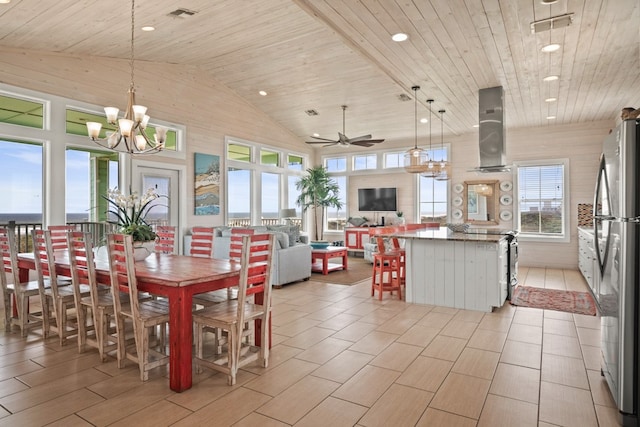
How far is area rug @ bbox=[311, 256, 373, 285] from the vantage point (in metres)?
6.81

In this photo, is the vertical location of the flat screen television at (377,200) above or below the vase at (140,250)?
above

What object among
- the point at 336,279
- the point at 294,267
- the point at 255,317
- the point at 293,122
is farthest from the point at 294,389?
the point at 293,122

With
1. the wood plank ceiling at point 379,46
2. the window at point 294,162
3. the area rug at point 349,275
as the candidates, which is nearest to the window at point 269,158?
the window at point 294,162

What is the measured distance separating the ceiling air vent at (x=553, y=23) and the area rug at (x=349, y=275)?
4333mm

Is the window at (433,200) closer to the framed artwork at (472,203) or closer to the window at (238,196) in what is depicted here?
the framed artwork at (472,203)

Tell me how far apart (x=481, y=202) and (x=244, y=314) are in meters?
7.83

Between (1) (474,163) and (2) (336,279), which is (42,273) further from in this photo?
(1) (474,163)

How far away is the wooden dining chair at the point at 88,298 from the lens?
10.6 feet

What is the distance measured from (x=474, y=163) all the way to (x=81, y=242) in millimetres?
8494

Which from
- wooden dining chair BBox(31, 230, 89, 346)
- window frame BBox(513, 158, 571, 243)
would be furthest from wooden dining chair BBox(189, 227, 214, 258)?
window frame BBox(513, 158, 571, 243)

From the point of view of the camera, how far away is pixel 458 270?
4.95 m

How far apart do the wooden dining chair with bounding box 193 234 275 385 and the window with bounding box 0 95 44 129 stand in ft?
14.1

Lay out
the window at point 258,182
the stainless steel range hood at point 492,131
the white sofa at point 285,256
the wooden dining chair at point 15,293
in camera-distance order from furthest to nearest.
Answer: the window at point 258,182 < the white sofa at point 285,256 < the stainless steel range hood at point 492,131 < the wooden dining chair at point 15,293

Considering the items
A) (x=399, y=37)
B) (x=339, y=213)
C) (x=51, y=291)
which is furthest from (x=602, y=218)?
(x=339, y=213)
